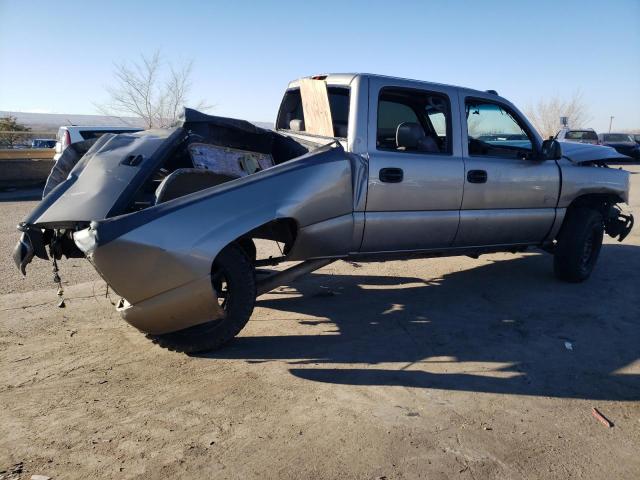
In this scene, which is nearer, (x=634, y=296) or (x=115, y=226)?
(x=115, y=226)

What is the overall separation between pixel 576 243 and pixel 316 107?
3.21 metres

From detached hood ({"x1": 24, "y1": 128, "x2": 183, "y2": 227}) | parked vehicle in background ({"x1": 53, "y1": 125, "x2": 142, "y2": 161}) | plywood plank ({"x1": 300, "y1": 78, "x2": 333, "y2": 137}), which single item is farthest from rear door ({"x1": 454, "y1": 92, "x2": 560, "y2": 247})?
parked vehicle in background ({"x1": 53, "y1": 125, "x2": 142, "y2": 161})

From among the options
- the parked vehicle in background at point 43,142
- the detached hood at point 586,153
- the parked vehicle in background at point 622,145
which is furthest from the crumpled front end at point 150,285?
the parked vehicle in background at point 622,145

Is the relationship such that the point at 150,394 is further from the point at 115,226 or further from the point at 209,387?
the point at 115,226

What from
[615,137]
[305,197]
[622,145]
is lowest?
[622,145]

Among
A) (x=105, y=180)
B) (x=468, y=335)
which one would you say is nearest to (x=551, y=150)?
(x=468, y=335)

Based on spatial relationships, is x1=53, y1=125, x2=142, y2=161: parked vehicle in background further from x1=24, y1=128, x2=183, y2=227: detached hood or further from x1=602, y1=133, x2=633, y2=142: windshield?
x1=602, y1=133, x2=633, y2=142: windshield

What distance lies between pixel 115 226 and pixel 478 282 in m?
4.16

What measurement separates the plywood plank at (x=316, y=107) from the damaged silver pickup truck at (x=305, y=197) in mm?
22

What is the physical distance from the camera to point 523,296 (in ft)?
17.9

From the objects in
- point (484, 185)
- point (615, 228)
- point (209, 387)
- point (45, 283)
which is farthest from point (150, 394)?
point (615, 228)

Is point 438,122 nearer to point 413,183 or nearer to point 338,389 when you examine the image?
point 413,183

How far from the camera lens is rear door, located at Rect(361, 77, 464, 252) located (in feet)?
14.2

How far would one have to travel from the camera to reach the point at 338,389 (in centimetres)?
340
